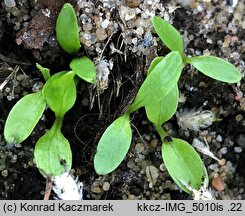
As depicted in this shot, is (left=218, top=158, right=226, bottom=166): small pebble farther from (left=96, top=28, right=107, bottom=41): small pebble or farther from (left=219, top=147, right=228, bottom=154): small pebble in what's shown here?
(left=96, top=28, right=107, bottom=41): small pebble

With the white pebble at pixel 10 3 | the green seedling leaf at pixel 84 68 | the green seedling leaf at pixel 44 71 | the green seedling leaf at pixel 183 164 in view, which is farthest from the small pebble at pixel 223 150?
the white pebble at pixel 10 3

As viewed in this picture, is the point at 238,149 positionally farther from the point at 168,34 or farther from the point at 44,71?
the point at 44,71

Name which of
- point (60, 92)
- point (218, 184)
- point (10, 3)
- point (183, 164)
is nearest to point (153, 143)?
point (183, 164)

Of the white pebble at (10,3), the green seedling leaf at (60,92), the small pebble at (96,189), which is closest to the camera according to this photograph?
the green seedling leaf at (60,92)

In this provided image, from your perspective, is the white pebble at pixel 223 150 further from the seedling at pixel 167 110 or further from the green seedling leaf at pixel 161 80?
the green seedling leaf at pixel 161 80

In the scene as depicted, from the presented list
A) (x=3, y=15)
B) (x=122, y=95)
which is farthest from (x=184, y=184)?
(x=3, y=15)

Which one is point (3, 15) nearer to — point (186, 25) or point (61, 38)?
point (61, 38)

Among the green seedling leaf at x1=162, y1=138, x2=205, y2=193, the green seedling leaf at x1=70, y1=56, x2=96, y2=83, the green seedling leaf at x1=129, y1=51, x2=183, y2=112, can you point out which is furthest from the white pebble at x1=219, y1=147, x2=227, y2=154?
the green seedling leaf at x1=70, y1=56, x2=96, y2=83
